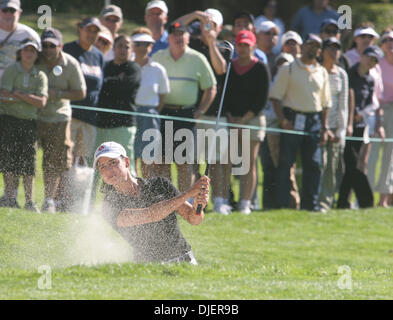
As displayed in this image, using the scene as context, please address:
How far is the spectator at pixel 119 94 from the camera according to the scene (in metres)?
11.0

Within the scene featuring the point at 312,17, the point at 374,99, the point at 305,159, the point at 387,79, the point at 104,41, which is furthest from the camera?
the point at 312,17

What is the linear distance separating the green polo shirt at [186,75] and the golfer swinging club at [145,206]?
3.87 metres

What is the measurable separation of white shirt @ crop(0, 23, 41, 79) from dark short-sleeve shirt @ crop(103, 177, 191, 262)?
362 cm

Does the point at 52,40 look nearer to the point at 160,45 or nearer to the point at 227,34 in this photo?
the point at 160,45

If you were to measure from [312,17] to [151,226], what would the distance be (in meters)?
9.38

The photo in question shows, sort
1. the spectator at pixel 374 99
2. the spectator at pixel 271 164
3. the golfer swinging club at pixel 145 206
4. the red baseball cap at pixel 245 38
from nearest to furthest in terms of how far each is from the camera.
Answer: the golfer swinging club at pixel 145 206, the red baseball cap at pixel 245 38, the spectator at pixel 271 164, the spectator at pixel 374 99

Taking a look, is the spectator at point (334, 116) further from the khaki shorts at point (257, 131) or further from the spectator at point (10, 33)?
the spectator at point (10, 33)

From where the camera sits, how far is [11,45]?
420 inches

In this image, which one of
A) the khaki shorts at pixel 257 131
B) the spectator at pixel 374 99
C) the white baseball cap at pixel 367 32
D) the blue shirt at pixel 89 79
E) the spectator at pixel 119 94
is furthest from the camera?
the white baseball cap at pixel 367 32

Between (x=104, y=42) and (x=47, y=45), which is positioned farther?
(x=104, y=42)

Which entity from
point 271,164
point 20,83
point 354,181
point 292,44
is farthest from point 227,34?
point 20,83

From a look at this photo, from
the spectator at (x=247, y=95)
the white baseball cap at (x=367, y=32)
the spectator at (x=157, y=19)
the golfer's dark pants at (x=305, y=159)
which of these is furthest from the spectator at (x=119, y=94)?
the white baseball cap at (x=367, y=32)

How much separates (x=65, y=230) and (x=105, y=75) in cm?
223

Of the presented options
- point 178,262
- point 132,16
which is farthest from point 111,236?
point 132,16
